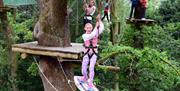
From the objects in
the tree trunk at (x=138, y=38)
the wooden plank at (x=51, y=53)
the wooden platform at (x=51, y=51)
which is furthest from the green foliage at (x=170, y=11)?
the wooden plank at (x=51, y=53)

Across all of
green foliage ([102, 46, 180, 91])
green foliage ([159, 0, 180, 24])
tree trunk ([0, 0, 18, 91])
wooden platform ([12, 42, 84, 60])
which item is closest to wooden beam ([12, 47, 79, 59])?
wooden platform ([12, 42, 84, 60])

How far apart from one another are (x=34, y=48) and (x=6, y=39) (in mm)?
5439

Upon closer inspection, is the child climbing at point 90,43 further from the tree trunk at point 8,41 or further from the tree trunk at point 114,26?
the tree trunk at point 114,26

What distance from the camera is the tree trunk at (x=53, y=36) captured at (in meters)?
6.00

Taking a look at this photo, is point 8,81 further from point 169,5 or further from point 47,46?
point 47,46

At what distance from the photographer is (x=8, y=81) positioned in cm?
1270

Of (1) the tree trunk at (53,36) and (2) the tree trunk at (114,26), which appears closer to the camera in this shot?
(1) the tree trunk at (53,36)

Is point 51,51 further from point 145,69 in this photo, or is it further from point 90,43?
point 145,69

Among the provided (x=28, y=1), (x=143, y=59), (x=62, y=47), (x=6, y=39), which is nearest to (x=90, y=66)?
(x=62, y=47)

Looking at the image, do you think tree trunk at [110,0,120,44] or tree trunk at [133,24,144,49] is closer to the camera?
tree trunk at [133,24,144,49]

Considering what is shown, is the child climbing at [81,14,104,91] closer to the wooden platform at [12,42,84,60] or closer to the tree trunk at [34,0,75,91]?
the wooden platform at [12,42,84,60]

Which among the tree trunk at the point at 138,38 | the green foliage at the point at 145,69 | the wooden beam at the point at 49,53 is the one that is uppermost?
the wooden beam at the point at 49,53

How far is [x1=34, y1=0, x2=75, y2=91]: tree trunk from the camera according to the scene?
236 inches

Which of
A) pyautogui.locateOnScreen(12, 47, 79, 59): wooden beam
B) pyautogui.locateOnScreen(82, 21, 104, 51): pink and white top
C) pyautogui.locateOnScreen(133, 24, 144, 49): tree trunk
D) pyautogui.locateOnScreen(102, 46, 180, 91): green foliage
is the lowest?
pyautogui.locateOnScreen(102, 46, 180, 91): green foliage
